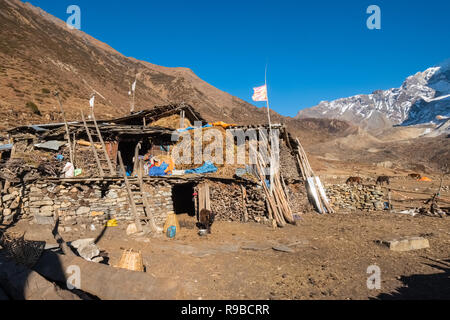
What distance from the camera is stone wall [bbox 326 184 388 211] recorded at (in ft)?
47.0

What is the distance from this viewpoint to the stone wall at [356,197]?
1434 cm

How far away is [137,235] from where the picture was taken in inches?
386

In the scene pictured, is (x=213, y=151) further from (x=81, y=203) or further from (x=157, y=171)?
(x=81, y=203)

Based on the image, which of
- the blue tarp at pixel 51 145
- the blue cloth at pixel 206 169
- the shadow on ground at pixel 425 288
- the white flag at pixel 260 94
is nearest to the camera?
the shadow on ground at pixel 425 288

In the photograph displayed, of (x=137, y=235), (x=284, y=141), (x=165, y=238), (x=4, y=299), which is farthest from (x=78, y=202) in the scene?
(x=284, y=141)

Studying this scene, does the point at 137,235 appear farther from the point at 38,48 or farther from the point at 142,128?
the point at 38,48

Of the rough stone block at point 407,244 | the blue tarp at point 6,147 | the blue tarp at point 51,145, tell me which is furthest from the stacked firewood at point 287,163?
the blue tarp at point 6,147

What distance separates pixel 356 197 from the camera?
14.8 m

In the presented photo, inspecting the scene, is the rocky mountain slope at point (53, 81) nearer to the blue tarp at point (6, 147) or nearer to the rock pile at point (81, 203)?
the blue tarp at point (6, 147)

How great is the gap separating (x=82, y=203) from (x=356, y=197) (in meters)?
14.2

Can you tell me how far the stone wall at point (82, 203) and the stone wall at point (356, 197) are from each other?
1007cm

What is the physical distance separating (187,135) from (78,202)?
6574 mm

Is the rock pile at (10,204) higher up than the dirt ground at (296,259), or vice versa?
the rock pile at (10,204)

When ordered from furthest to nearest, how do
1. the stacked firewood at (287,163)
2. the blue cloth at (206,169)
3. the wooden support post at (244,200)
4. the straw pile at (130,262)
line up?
the stacked firewood at (287,163) < the blue cloth at (206,169) < the wooden support post at (244,200) < the straw pile at (130,262)
